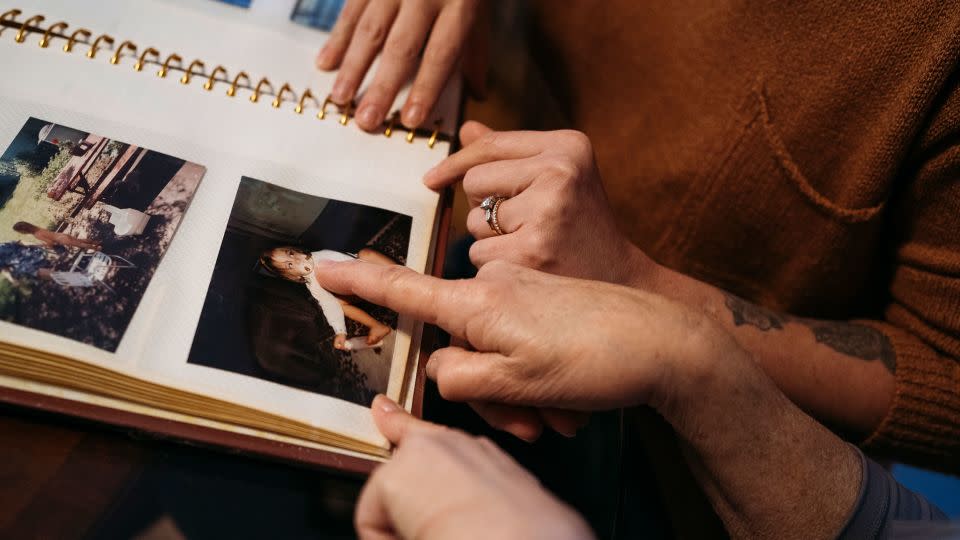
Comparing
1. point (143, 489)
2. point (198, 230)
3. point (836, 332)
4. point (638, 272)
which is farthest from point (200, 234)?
point (836, 332)

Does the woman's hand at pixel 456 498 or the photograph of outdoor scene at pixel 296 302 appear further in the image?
the photograph of outdoor scene at pixel 296 302

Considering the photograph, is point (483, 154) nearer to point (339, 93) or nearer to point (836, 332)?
point (339, 93)

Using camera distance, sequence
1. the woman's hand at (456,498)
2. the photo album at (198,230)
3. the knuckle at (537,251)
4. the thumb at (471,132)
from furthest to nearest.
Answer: the thumb at (471,132) → the knuckle at (537,251) → the photo album at (198,230) → the woman's hand at (456,498)

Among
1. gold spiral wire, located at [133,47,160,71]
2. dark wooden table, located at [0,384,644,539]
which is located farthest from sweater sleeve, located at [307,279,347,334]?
gold spiral wire, located at [133,47,160,71]

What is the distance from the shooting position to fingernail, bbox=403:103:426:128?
69 centimetres

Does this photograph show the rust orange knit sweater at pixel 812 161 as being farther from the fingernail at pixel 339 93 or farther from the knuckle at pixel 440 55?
the fingernail at pixel 339 93

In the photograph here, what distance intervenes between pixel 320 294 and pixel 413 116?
0.27 meters

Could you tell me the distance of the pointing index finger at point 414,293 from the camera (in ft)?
1.63

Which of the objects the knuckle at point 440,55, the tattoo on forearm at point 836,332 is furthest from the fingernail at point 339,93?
the tattoo on forearm at point 836,332

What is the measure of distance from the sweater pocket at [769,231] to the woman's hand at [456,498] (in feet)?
1.80

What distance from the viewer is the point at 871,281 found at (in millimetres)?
842

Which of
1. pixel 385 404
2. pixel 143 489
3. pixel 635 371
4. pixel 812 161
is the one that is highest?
pixel 812 161

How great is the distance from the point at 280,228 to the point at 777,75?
2.08 feet

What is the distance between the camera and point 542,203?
599 mm
